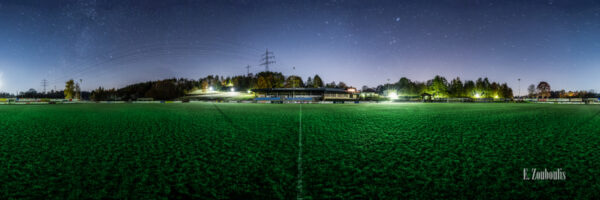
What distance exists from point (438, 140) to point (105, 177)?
8.29 m

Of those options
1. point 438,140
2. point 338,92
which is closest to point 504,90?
point 338,92

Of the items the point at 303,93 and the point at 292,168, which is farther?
the point at 303,93

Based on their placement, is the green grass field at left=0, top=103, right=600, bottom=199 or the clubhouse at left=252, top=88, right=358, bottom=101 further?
the clubhouse at left=252, top=88, right=358, bottom=101

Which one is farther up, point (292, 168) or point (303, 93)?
point (303, 93)

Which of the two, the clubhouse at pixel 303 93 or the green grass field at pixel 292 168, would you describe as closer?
the green grass field at pixel 292 168

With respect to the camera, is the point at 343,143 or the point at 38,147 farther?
the point at 343,143

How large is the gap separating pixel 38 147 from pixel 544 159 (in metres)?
11.9

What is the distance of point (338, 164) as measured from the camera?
572cm

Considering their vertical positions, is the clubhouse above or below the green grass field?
above

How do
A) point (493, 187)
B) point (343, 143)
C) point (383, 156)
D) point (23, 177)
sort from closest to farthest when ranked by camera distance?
point (493, 187) < point (23, 177) < point (383, 156) < point (343, 143)

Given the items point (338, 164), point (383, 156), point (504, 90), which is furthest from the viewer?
point (504, 90)

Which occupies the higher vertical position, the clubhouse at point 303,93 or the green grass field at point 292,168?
the clubhouse at point 303,93

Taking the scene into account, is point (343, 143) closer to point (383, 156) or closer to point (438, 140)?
point (383, 156)

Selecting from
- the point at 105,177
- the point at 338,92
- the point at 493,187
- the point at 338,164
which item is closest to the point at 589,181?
the point at 493,187
